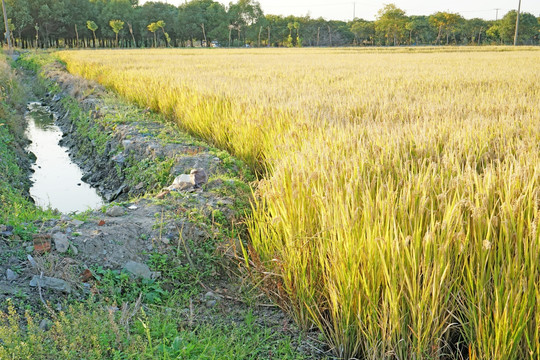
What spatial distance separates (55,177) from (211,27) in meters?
64.6

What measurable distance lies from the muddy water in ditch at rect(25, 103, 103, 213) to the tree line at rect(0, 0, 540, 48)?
43.3m

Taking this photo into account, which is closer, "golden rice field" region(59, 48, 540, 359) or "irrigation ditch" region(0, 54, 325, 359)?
"golden rice field" region(59, 48, 540, 359)

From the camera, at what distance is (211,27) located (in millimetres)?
66375

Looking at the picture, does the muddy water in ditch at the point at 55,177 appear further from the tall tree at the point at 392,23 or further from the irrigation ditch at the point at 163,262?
the tall tree at the point at 392,23

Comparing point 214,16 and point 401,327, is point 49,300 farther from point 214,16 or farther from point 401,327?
point 214,16

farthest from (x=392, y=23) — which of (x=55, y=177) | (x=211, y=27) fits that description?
(x=55, y=177)

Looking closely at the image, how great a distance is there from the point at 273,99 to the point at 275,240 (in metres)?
3.58

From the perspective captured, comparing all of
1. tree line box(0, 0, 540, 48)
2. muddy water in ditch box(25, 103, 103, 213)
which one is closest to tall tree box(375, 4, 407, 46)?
tree line box(0, 0, 540, 48)

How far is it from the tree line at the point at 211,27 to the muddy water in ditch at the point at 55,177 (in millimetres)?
43332

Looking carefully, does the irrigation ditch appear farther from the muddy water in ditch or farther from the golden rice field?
the muddy water in ditch

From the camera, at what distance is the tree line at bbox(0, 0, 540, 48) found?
50156mm

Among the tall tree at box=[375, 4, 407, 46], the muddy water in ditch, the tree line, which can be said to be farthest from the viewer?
the tall tree at box=[375, 4, 407, 46]

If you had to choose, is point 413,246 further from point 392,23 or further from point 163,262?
point 392,23

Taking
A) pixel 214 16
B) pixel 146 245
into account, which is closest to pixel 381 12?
pixel 214 16
